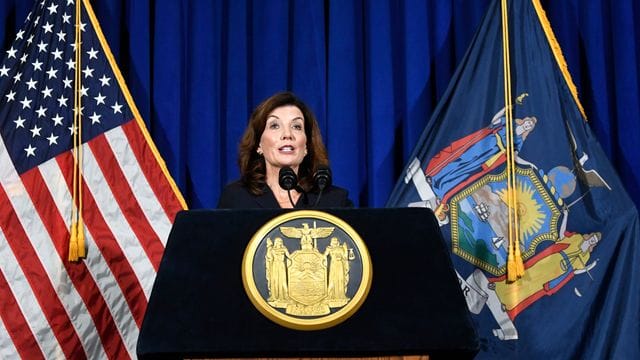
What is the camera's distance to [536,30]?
12.4 ft

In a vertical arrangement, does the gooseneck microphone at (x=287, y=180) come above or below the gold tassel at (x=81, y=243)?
above

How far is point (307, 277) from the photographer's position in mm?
1898

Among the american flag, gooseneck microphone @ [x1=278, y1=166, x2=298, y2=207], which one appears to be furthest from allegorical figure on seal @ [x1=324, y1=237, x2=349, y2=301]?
the american flag

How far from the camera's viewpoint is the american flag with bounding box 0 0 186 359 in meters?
3.50

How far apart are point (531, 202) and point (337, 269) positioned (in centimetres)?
193

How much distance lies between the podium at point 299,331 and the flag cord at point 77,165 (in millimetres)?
1590

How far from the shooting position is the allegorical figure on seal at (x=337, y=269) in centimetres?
188

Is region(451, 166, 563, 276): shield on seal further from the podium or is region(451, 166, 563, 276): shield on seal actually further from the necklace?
the podium

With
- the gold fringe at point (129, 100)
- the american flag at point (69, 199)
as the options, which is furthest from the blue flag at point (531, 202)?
the american flag at point (69, 199)

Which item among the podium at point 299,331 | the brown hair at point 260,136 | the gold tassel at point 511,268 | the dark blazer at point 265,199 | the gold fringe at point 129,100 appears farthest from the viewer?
the gold fringe at point 129,100

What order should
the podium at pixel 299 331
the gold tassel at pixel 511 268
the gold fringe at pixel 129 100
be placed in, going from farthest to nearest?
the gold fringe at pixel 129 100 → the gold tassel at pixel 511 268 → the podium at pixel 299 331

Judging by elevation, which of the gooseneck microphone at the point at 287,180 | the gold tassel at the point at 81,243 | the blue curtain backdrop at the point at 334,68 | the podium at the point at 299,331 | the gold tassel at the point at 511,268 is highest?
the blue curtain backdrop at the point at 334,68

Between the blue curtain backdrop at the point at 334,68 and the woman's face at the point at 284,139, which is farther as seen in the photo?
the blue curtain backdrop at the point at 334,68

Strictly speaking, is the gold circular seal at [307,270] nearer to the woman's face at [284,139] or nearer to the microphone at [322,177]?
the microphone at [322,177]
